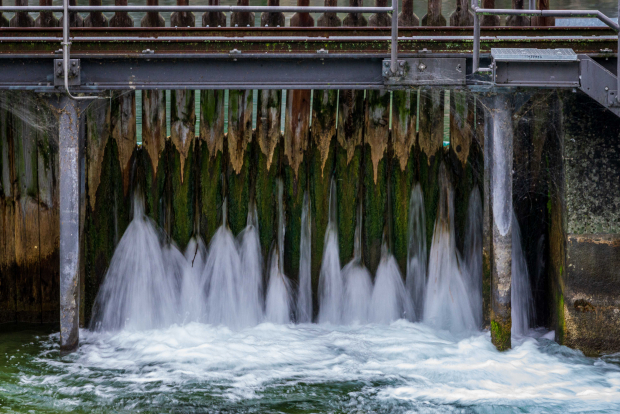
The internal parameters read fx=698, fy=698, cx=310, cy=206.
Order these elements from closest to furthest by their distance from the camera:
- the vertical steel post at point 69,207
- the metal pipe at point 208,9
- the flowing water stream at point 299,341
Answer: the metal pipe at point 208,9 < the flowing water stream at point 299,341 < the vertical steel post at point 69,207

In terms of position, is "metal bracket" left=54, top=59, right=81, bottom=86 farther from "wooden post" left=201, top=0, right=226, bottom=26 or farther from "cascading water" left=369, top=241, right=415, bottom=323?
"cascading water" left=369, top=241, right=415, bottom=323

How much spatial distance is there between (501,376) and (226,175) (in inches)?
138

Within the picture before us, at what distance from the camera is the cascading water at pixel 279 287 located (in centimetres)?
770

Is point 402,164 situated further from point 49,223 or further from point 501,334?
point 49,223

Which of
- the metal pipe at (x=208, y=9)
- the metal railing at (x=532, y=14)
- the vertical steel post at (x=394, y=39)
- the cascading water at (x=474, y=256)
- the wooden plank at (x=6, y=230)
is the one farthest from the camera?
the cascading water at (x=474, y=256)

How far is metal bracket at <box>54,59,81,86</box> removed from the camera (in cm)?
604

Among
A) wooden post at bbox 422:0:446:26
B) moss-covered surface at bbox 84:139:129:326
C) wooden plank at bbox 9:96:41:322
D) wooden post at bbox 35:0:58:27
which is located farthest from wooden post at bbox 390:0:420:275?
wooden plank at bbox 9:96:41:322

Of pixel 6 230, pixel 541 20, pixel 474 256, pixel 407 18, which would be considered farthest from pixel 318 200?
pixel 6 230

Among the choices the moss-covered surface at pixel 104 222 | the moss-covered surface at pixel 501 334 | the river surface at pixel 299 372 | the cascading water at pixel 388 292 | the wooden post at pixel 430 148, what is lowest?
the river surface at pixel 299 372

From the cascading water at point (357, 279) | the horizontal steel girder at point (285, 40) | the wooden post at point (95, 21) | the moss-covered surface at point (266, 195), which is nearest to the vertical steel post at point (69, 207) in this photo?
the horizontal steel girder at point (285, 40)

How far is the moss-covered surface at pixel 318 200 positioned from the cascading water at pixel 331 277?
5 centimetres

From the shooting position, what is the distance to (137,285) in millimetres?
7648

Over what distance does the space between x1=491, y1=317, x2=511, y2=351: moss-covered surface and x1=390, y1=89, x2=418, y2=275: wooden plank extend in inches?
50.4

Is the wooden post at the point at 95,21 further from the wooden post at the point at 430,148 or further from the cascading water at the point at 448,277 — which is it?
the cascading water at the point at 448,277
